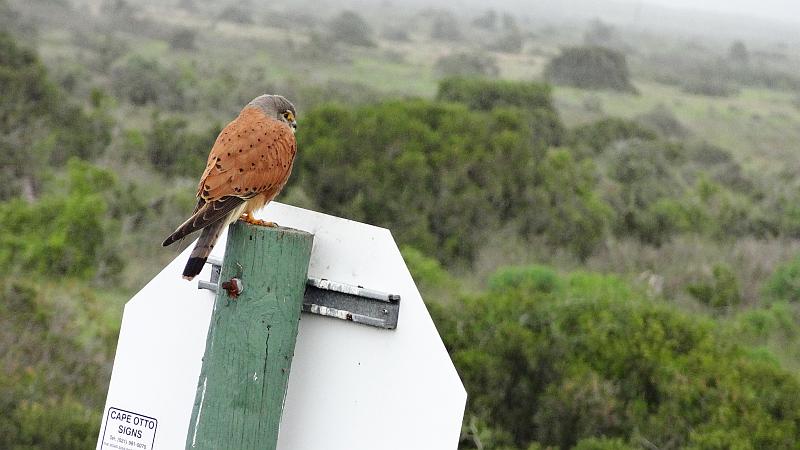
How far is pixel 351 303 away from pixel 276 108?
52.0 inches

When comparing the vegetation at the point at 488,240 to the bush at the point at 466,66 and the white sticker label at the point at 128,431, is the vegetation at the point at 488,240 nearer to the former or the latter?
the white sticker label at the point at 128,431

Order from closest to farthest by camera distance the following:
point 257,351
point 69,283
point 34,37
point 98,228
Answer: point 257,351
point 69,283
point 98,228
point 34,37

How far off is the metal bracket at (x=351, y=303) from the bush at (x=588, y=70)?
4658 cm

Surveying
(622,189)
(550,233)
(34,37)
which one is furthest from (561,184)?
(34,37)

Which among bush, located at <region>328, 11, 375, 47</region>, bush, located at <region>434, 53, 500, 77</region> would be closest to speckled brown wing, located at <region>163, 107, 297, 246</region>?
bush, located at <region>434, 53, 500, 77</region>

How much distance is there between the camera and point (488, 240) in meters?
14.4

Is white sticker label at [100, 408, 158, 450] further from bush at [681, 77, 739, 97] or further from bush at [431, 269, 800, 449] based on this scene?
bush at [681, 77, 739, 97]

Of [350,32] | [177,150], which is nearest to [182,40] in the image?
[350,32]

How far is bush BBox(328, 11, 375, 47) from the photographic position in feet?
Answer: 194

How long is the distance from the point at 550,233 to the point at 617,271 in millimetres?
1149

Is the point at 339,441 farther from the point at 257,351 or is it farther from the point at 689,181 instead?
the point at 689,181

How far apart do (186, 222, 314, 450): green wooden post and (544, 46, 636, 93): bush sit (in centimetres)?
4660

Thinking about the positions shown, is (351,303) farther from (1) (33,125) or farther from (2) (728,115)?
(2) (728,115)

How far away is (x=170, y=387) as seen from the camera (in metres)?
2.46
